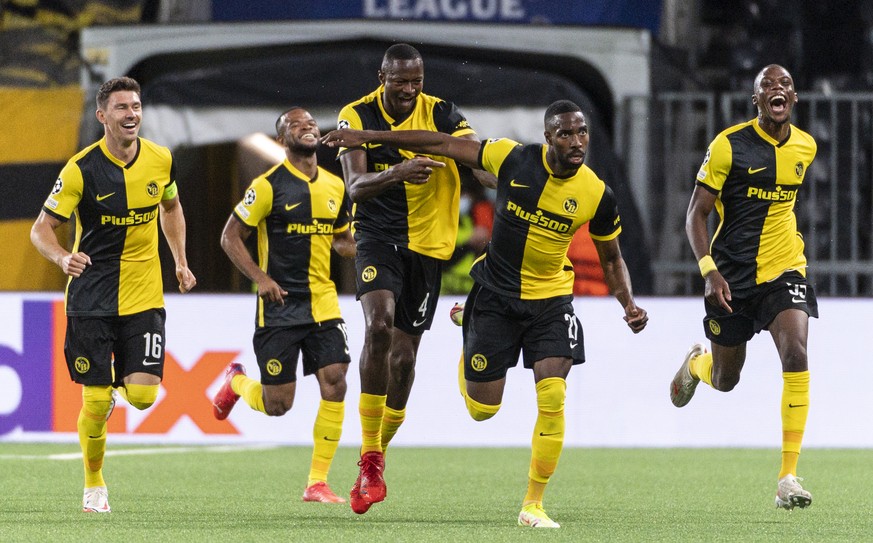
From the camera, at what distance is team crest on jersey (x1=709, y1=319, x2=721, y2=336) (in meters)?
8.88

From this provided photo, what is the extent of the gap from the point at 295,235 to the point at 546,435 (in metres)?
2.64

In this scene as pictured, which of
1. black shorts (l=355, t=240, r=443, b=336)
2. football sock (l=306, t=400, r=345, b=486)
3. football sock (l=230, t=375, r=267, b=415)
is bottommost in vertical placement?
football sock (l=306, t=400, r=345, b=486)

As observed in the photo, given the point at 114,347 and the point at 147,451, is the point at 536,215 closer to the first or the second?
the point at 114,347

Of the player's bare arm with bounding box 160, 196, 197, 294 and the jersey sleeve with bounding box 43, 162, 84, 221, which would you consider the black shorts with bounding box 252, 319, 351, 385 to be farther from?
the jersey sleeve with bounding box 43, 162, 84, 221

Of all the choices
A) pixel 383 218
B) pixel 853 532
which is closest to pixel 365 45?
pixel 383 218

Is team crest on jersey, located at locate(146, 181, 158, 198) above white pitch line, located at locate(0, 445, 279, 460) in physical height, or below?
above

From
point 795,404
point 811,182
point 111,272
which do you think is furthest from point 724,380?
point 811,182

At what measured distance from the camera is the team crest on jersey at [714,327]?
29.1 ft

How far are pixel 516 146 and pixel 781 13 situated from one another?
10.8 m

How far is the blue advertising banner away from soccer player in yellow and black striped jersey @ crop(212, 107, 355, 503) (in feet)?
20.0

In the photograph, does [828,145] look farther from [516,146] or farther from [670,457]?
[516,146]

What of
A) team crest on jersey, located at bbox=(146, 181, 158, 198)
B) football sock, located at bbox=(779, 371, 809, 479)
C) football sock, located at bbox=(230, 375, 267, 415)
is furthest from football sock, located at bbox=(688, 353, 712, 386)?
team crest on jersey, located at bbox=(146, 181, 158, 198)

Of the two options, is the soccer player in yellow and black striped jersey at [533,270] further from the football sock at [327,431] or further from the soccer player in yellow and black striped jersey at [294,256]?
the soccer player in yellow and black striped jersey at [294,256]

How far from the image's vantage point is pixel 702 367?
373 inches
